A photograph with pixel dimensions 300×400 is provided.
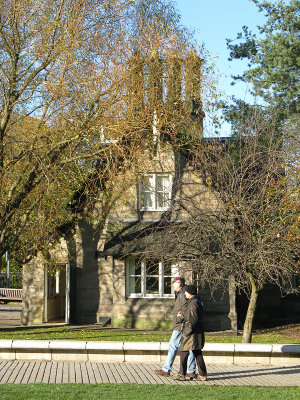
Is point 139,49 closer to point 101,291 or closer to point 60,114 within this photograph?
point 60,114

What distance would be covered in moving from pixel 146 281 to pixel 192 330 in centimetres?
1170

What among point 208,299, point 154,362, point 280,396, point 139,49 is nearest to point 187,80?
point 139,49

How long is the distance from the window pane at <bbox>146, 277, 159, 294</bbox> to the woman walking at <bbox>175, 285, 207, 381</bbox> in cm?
1130

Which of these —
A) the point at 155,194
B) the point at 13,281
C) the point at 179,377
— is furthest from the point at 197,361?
the point at 13,281

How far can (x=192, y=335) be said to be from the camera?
34.9ft

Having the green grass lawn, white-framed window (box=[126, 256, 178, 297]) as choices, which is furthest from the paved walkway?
white-framed window (box=[126, 256, 178, 297])

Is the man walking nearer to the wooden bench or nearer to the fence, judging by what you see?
the wooden bench

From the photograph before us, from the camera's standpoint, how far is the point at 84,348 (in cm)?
1260

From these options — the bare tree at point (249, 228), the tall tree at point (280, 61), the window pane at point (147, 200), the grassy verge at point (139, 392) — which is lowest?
the grassy verge at point (139, 392)

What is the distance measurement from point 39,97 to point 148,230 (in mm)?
6883

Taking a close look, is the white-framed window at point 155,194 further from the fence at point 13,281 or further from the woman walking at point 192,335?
the fence at point 13,281

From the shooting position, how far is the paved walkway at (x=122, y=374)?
10664mm

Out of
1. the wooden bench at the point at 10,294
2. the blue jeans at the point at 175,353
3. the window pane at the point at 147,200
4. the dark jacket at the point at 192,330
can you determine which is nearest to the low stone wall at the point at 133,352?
the blue jeans at the point at 175,353

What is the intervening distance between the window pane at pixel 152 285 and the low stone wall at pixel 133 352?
Result: 9.52 meters
